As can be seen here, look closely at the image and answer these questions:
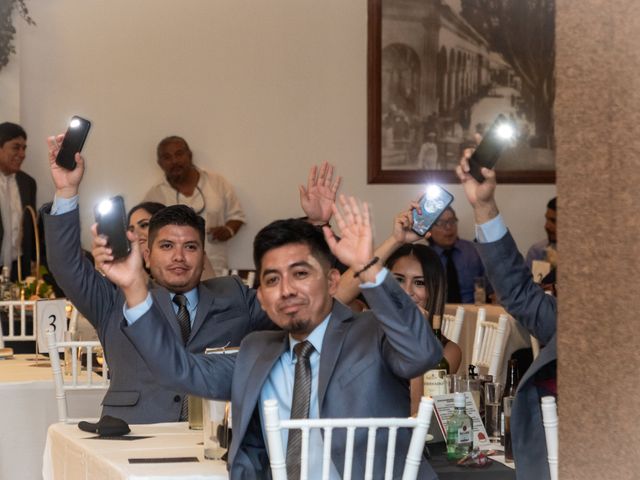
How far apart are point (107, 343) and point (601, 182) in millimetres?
3297

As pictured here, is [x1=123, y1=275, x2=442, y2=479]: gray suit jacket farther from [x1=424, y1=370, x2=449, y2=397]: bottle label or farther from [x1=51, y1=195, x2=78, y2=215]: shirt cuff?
[x1=51, y1=195, x2=78, y2=215]: shirt cuff

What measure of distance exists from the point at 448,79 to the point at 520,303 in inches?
313

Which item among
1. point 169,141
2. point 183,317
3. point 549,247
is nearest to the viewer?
point 183,317

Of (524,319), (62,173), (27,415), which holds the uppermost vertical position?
(62,173)

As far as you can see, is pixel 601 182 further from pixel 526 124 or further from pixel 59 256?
pixel 526 124

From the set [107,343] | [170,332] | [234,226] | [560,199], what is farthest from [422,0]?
[560,199]

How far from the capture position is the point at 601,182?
52.7 inches

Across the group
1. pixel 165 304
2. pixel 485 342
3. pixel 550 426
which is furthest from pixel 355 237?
pixel 485 342

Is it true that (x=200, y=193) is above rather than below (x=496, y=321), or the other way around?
above

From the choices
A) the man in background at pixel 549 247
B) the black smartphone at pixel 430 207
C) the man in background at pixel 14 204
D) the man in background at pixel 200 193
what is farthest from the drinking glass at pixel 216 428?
the man in background at pixel 200 193

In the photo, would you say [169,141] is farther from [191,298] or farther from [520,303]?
[520,303]

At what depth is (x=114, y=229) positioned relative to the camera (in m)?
2.98

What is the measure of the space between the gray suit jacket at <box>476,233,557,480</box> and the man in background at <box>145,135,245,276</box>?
717cm

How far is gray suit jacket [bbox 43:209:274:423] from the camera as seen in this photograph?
4.27 metres
